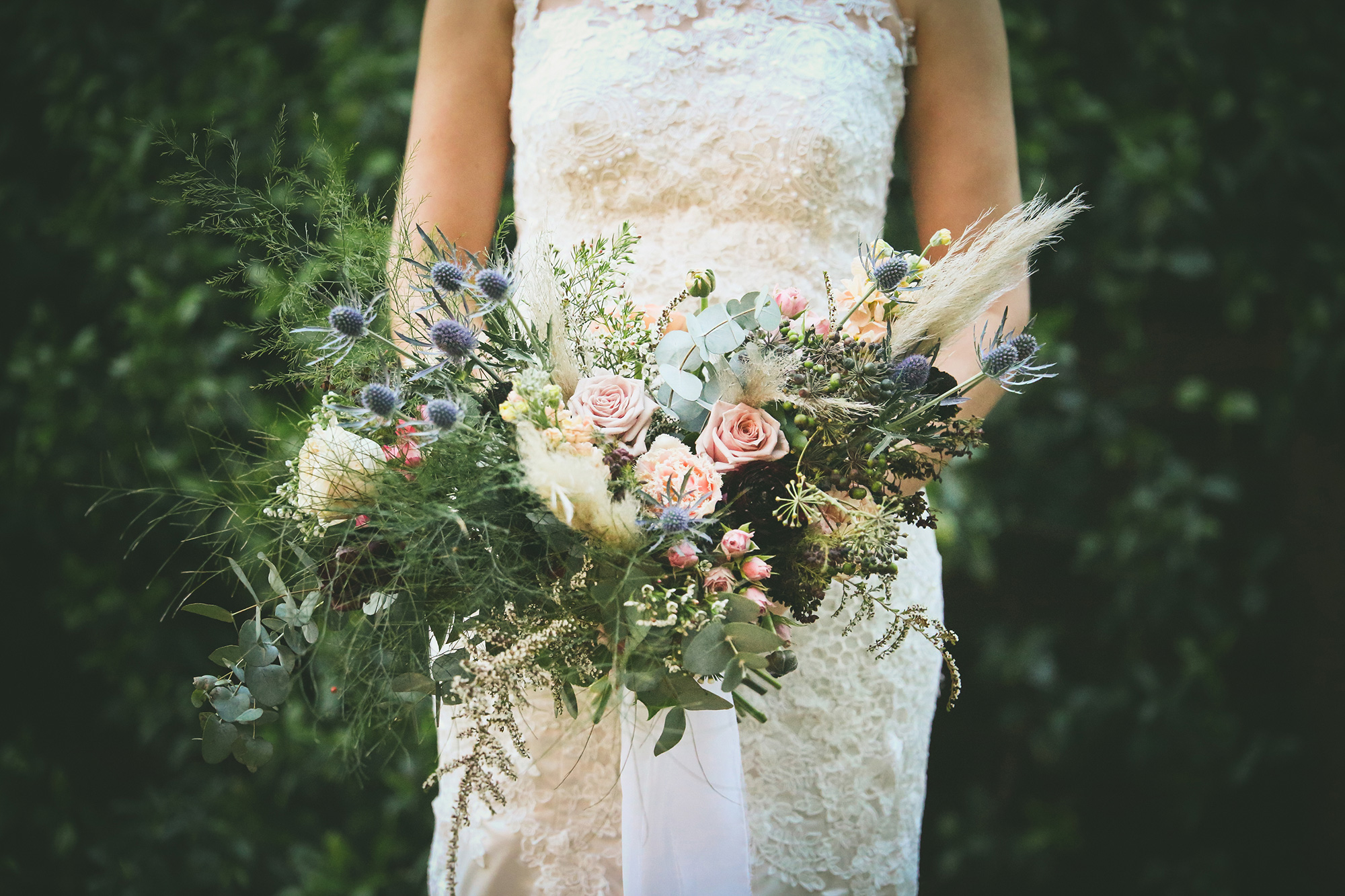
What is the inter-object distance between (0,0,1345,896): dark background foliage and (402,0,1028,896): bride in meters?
0.65

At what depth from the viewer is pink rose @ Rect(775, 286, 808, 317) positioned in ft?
3.05

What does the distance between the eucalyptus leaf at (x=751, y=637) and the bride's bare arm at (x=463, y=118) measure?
0.81 metres

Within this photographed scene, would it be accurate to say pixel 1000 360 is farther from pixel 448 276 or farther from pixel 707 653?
pixel 448 276

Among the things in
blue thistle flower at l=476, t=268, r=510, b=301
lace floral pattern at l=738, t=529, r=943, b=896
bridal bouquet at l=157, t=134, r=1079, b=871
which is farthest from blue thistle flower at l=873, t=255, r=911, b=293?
lace floral pattern at l=738, t=529, r=943, b=896

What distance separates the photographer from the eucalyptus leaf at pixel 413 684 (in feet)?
2.77

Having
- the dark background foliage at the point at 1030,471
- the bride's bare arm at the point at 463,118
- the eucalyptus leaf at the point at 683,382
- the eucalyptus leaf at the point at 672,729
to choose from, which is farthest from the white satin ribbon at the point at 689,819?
the dark background foliage at the point at 1030,471

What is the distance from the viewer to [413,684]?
0.85m

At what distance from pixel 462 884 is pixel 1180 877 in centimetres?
167

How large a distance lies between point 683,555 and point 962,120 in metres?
0.89

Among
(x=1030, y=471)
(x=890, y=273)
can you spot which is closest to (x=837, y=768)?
(x=890, y=273)

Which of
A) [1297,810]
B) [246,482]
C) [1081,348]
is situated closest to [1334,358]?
[1081,348]

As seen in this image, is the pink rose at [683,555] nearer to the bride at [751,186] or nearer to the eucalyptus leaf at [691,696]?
the eucalyptus leaf at [691,696]

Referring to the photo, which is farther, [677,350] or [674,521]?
[677,350]

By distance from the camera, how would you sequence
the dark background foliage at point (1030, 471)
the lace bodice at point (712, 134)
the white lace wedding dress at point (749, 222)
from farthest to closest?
→ 1. the dark background foliage at point (1030, 471)
2. the lace bodice at point (712, 134)
3. the white lace wedding dress at point (749, 222)
